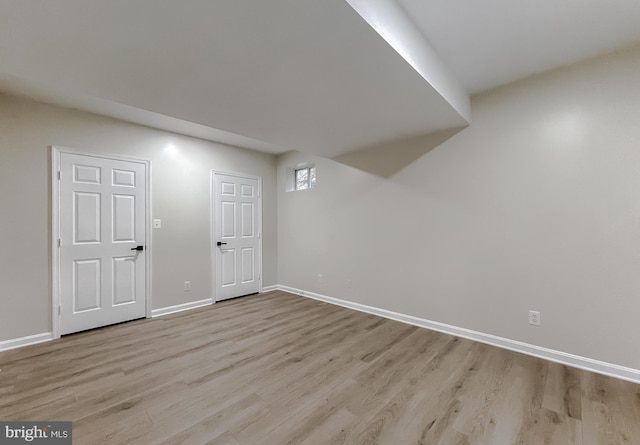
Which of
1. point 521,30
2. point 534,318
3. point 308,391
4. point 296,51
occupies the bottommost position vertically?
point 308,391

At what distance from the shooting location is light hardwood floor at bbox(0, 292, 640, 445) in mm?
1524

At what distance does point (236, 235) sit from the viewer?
4457 millimetres

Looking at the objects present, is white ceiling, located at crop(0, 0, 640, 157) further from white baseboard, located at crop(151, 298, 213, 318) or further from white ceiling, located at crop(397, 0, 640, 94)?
white baseboard, located at crop(151, 298, 213, 318)

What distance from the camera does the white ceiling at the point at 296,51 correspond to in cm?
131

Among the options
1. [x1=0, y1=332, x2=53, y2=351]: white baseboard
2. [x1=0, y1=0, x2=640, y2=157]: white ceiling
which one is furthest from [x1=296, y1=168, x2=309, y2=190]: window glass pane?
[x1=0, y1=332, x2=53, y2=351]: white baseboard

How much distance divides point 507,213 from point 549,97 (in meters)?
1.09

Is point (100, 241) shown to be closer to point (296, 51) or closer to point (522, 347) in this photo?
point (296, 51)

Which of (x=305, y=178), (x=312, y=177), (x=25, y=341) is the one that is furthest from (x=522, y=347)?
(x=25, y=341)

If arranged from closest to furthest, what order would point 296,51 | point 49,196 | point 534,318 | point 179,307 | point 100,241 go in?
1. point 296,51
2. point 534,318
3. point 49,196
4. point 100,241
5. point 179,307

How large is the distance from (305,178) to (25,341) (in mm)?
4027

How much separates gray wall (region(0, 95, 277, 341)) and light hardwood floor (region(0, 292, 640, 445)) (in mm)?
636

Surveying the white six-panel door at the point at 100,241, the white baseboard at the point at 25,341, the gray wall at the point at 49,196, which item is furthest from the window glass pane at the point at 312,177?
the white baseboard at the point at 25,341

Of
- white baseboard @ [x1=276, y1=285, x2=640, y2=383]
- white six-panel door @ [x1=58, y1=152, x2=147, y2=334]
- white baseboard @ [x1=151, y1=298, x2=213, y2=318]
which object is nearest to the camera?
white baseboard @ [x1=276, y1=285, x2=640, y2=383]

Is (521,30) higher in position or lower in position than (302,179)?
higher
